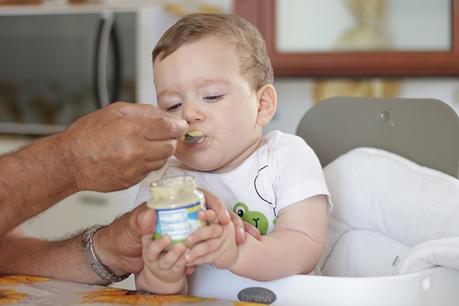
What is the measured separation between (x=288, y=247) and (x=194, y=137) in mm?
236

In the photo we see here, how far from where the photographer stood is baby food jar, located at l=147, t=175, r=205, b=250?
2.65 feet

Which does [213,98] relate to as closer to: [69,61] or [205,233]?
[205,233]

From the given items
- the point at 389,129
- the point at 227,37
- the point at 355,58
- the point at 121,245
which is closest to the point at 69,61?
the point at 355,58

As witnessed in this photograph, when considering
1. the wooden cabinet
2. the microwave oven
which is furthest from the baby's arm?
the microwave oven

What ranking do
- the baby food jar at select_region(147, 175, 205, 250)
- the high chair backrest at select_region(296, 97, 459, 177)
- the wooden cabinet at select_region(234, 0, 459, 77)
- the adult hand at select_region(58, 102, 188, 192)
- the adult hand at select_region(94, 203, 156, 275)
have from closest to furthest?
the baby food jar at select_region(147, 175, 205, 250) → the adult hand at select_region(58, 102, 188, 192) → the adult hand at select_region(94, 203, 156, 275) → the high chair backrest at select_region(296, 97, 459, 177) → the wooden cabinet at select_region(234, 0, 459, 77)

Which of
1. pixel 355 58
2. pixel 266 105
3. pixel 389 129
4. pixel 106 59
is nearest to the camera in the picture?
pixel 266 105

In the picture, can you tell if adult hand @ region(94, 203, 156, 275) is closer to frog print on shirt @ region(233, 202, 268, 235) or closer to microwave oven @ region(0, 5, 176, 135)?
frog print on shirt @ region(233, 202, 268, 235)

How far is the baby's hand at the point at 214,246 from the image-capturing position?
33.8 inches

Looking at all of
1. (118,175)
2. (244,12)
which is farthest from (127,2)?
(118,175)

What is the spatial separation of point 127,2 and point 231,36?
228 centimetres

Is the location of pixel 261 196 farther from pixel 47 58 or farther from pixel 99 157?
pixel 47 58

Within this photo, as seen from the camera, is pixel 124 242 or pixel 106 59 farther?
pixel 106 59

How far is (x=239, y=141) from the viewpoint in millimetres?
1199

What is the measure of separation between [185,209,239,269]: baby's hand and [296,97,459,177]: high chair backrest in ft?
2.04
